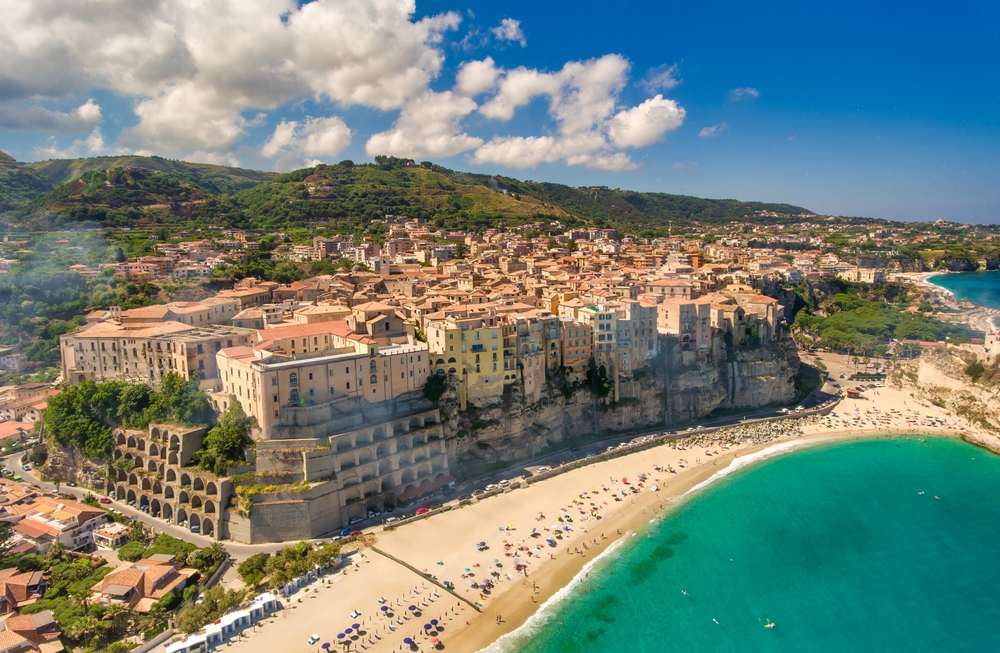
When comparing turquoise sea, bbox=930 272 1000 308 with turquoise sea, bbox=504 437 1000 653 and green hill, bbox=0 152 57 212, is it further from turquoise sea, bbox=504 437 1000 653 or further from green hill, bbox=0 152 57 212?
green hill, bbox=0 152 57 212

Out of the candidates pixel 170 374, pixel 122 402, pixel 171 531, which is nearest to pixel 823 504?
pixel 171 531

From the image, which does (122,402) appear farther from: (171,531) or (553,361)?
(553,361)

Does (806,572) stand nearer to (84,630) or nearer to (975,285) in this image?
(84,630)

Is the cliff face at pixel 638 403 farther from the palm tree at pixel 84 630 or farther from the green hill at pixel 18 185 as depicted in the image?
the green hill at pixel 18 185

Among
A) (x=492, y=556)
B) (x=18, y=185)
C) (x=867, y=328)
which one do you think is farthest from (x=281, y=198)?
(x=492, y=556)

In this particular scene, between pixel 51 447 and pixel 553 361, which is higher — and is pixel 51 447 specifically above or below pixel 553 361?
below

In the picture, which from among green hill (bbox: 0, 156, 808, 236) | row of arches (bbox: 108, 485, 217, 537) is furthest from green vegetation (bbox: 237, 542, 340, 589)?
green hill (bbox: 0, 156, 808, 236)

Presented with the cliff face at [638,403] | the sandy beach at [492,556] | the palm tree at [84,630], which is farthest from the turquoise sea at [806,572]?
the palm tree at [84,630]
